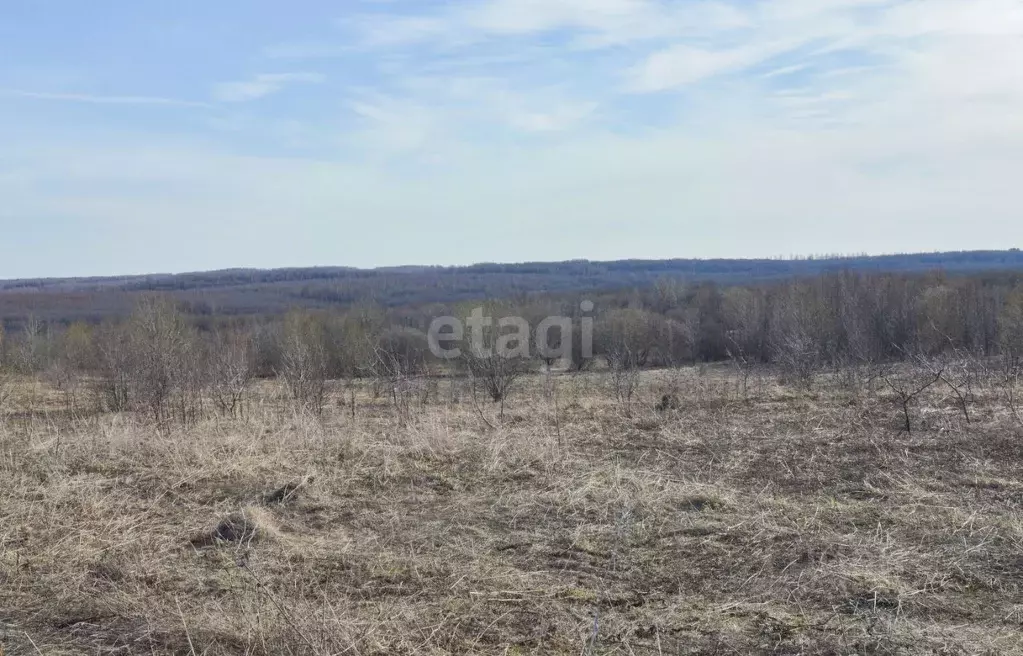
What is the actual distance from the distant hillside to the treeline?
32041mm

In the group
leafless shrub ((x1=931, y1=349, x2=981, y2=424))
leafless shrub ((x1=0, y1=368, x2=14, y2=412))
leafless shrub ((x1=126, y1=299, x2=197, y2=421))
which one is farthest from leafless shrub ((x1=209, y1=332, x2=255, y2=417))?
leafless shrub ((x1=931, y1=349, x2=981, y2=424))

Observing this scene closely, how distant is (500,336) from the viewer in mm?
15938

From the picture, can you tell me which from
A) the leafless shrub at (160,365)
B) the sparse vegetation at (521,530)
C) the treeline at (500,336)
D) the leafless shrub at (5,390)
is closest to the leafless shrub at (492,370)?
the treeline at (500,336)

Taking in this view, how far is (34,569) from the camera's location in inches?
180

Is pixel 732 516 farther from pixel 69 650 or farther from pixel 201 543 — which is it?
pixel 69 650

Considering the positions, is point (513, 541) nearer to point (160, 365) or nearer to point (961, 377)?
point (160, 365)

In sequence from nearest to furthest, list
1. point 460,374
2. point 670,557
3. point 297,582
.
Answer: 1. point 297,582
2. point 670,557
3. point 460,374

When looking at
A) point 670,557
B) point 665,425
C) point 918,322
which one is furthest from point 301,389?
point 918,322

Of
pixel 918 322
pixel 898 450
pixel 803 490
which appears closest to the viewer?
pixel 803 490

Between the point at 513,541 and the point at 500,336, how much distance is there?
11.0 m

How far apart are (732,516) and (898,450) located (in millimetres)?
2837

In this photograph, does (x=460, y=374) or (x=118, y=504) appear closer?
(x=118, y=504)

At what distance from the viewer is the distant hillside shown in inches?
2938

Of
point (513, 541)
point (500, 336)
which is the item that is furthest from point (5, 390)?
point (513, 541)
